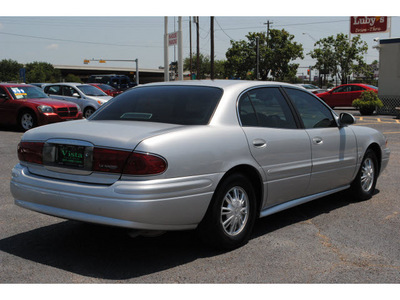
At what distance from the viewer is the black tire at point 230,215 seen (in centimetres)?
409

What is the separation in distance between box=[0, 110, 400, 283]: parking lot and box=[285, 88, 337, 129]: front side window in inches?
40.9

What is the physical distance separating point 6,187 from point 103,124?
3320mm

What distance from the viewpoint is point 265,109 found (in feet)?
16.0

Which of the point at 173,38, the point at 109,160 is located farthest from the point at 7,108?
the point at 173,38

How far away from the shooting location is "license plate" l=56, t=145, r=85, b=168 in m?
3.91

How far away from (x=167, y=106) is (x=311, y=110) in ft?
6.04

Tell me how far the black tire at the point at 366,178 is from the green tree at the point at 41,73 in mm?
98203

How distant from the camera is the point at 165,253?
4273 millimetres

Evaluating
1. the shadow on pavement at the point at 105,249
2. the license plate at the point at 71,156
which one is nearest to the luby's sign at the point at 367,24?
the shadow on pavement at the point at 105,249

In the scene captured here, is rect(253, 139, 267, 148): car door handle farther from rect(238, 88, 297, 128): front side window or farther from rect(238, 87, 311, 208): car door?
rect(238, 88, 297, 128): front side window

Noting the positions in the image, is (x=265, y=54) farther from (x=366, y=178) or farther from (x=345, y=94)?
(x=366, y=178)

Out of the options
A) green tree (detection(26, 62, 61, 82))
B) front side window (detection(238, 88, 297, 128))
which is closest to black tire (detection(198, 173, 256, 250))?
front side window (detection(238, 88, 297, 128))

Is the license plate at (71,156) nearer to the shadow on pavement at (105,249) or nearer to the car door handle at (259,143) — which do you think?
the shadow on pavement at (105,249)

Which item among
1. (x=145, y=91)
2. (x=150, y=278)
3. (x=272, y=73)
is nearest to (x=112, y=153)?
(x=150, y=278)
